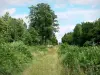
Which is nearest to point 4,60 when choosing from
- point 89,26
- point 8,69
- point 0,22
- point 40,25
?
point 8,69

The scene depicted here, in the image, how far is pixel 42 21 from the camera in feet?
229

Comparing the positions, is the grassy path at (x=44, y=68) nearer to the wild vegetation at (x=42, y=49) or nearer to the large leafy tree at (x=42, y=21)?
the wild vegetation at (x=42, y=49)

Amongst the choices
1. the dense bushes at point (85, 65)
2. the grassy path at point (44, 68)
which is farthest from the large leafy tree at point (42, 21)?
the dense bushes at point (85, 65)

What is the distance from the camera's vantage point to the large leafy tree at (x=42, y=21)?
70.1 meters

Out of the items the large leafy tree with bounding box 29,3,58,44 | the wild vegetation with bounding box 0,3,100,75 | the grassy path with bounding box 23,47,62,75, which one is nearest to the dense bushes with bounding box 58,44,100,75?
the wild vegetation with bounding box 0,3,100,75

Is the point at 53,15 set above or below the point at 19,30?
above

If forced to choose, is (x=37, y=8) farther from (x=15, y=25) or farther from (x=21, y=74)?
(x=21, y=74)

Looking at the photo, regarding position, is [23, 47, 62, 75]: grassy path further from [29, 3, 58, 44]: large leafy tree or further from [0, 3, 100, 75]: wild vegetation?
[29, 3, 58, 44]: large leafy tree

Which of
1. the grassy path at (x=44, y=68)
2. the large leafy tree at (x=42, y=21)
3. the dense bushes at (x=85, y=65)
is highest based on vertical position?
the large leafy tree at (x=42, y=21)

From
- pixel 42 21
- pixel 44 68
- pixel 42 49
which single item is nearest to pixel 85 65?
pixel 44 68

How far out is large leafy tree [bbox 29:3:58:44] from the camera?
70.1 m

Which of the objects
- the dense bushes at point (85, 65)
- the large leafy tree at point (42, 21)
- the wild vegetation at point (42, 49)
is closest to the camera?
the dense bushes at point (85, 65)

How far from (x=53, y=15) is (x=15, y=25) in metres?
28.7

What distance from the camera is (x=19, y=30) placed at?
46.8 meters
